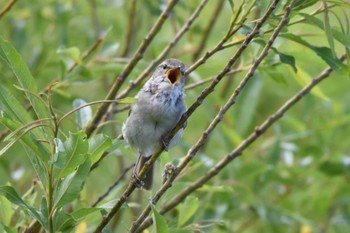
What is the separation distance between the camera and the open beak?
10.6ft

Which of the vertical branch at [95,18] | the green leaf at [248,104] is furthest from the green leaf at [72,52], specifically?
the green leaf at [248,104]

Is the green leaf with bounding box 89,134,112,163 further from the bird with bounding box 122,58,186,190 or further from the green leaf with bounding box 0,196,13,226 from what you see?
the bird with bounding box 122,58,186,190

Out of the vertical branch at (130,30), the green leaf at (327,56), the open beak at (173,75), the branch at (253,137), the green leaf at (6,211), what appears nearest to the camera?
the green leaf at (327,56)

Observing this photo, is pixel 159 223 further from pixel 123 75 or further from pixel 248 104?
pixel 248 104

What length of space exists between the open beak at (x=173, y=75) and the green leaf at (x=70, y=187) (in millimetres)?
1026

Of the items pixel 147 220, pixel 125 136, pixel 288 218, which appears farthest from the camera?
pixel 288 218

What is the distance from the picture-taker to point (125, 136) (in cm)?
320

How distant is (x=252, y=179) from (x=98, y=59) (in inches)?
48.7

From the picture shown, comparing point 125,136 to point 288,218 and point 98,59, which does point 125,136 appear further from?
point 288,218

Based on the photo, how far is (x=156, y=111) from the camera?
123 inches

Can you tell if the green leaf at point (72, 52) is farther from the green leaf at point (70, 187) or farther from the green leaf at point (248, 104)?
the green leaf at point (248, 104)

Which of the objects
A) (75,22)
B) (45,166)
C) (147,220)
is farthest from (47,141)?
(75,22)

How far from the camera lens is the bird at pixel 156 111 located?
3105 millimetres

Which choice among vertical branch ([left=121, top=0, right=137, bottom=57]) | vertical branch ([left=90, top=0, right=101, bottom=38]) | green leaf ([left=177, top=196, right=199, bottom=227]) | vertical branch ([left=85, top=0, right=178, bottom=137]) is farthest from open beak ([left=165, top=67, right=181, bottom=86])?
vertical branch ([left=90, top=0, right=101, bottom=38])
